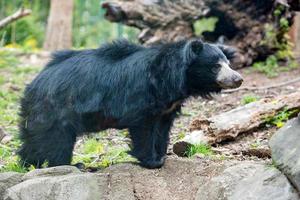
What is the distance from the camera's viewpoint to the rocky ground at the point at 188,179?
3.47m

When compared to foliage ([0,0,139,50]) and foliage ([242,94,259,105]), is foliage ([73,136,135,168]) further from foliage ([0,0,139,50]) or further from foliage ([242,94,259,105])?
foliage ([0,0,139,50])

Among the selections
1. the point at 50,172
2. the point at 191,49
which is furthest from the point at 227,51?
the point at 50,172

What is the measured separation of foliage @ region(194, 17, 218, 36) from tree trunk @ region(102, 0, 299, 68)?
142mm

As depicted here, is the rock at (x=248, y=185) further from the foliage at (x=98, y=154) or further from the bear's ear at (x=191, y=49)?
the foliage at (x=98, y=154)

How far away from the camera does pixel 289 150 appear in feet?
11.4

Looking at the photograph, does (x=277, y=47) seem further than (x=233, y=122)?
Yes

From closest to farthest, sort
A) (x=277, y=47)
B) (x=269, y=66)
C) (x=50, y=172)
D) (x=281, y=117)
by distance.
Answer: (x=50, y=172)
(x=281, y=117)
(x=269, y=66)
(x=277, y=47)

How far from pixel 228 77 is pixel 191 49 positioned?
344 mm

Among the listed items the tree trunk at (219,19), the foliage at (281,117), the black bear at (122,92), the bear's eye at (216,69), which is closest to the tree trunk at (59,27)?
the tree trunk at (219,19)

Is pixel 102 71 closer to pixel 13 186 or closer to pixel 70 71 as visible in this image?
pixel 70 71

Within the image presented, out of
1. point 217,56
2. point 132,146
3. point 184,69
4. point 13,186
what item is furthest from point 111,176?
point 217,56

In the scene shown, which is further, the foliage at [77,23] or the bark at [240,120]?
the foliage at [77,23]

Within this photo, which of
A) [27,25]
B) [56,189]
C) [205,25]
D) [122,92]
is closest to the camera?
[56,189]

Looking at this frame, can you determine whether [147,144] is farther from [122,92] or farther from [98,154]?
[98,154]
